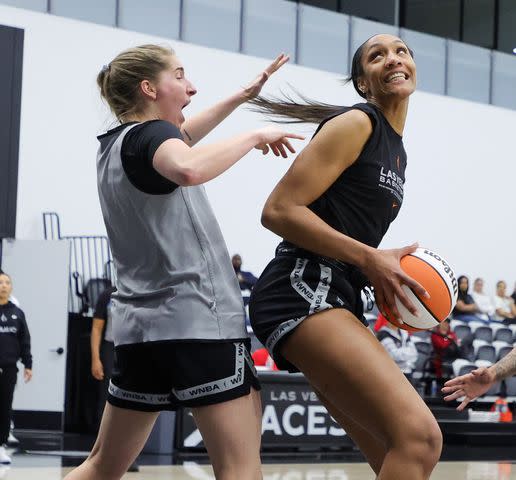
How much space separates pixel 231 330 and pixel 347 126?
661 millimetres

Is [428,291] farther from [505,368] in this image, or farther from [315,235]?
Result: [505,368]

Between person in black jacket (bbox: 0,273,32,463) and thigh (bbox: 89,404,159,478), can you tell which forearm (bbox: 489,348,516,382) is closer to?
thigh (bbox: 89,404,159,478)

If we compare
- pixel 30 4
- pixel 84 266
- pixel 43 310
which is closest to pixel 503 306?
pixel 84 266

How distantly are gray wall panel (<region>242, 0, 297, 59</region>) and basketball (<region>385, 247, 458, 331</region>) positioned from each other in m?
12.7

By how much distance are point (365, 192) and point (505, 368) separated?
88 cm

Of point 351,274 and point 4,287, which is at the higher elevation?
point 351,274

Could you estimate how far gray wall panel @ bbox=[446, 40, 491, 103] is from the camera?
17.8 metres

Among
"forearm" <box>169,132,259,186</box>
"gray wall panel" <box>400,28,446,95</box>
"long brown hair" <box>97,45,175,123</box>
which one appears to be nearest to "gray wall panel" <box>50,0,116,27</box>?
"gray wall panel" <box>400,28,446,95</box>

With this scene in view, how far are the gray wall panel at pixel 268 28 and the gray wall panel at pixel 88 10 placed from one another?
7.13 ft

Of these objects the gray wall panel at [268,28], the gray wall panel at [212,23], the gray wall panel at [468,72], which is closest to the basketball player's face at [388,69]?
the gray wall panel at [212,23]

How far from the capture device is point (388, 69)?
10.8 feet

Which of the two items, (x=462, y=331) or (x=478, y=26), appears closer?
(x=462, y=331)

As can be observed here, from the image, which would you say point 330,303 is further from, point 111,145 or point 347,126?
point 111,145

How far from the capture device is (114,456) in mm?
3061
